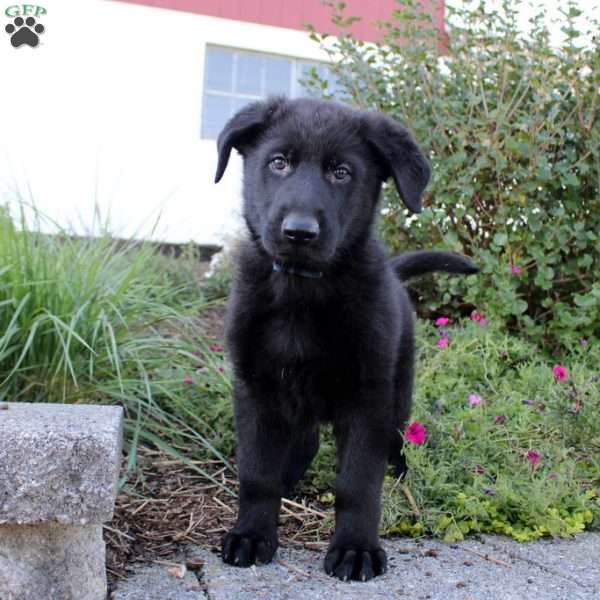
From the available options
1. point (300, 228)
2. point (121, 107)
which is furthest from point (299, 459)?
point (121, 107)

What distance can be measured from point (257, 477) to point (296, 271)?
57cm

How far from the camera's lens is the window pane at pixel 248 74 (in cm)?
998

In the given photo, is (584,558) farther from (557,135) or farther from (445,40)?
(445,40)

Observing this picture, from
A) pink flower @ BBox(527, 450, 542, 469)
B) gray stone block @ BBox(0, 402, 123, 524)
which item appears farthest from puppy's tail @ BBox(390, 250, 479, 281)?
gray stone block @ BBox(0, 402, 123, 524)

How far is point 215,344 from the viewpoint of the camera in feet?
12.5

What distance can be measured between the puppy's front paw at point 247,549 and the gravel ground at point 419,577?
3cm

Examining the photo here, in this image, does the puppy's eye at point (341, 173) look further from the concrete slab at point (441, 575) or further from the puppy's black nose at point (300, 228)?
the concrete slab at point (441, 575)

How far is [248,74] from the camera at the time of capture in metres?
10.1

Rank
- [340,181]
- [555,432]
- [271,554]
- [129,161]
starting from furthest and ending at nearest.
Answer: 1. [129,161]
2. [555,432]
3. [340,181]
4. [271,554]

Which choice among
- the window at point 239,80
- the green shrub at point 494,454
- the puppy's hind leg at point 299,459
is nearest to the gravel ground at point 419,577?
the green shrub at point 494,454

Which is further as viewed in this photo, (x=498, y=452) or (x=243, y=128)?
(x=498, y=452)

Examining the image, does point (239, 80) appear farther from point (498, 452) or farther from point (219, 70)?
point (498, 452)

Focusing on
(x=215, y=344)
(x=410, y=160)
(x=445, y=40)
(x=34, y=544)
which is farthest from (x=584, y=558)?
(x=445, y=40)

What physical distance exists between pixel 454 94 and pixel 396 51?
0.42 m
